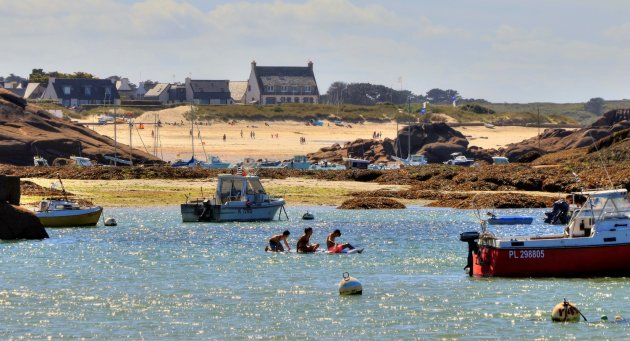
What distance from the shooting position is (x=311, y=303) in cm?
4012

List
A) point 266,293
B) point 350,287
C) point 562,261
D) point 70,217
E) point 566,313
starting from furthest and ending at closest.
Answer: point 70,217
point 562,261
point 266,293
point 350,287
point 566,313

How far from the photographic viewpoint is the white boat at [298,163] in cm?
12356

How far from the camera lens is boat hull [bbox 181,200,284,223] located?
71312 millimetres

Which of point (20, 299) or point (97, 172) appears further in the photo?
point (97, 172)

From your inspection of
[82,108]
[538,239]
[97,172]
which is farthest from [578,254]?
[82,108]

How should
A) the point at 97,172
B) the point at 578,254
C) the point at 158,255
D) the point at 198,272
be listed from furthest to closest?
the point at 97,172, the point at 158,255, the point at 198,272, the point at 578,254

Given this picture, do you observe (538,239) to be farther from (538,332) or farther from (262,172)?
(262,172)

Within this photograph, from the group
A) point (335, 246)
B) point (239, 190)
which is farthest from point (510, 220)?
point (335, 246)

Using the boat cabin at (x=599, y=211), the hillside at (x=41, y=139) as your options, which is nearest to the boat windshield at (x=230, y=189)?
the boat cabin at (x=599, y=211)

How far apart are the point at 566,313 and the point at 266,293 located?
10.7 m

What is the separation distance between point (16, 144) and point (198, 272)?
72160 millimetres

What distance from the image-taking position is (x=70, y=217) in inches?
2603

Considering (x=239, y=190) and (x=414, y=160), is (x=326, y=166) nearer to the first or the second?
(x=414, y=160)

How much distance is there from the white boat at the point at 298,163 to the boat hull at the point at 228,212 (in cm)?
5114
